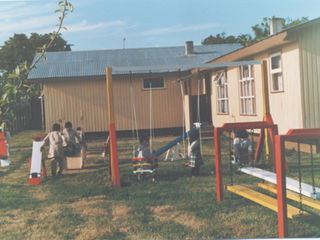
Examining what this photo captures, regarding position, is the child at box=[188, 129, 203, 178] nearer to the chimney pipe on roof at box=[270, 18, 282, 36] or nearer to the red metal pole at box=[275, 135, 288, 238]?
the red metal pole at box=[275, 135, 288, 238]

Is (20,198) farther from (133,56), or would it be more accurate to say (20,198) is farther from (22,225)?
(133,56)

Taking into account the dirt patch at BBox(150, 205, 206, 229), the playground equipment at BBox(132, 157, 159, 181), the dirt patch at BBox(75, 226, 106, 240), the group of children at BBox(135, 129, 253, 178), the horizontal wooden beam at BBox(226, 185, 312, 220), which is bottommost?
the dirt patch at BBox(75, 226, 106, 240)

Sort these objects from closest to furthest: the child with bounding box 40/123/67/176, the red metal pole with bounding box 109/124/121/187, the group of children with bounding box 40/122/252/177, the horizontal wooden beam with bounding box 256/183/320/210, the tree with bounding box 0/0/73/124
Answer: the tree with bounding box 0/0/73/124 → the horizontal wooden beam with bounding box 256/183/320/210 → the red metal pole with bounding box 109/124/121/187 → the group of children with bounding box 40/122/252/177 → the child with bounding box 40/123/67/176

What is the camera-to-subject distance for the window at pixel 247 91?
40.4 feet

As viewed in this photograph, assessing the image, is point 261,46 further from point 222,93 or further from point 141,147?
point 141,147

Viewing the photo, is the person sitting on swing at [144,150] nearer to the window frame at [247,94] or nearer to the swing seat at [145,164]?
the swing seat at [145,164]

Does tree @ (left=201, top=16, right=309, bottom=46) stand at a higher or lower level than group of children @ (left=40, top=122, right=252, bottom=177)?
higher

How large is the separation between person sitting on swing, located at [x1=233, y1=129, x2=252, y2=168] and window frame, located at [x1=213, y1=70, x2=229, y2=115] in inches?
288

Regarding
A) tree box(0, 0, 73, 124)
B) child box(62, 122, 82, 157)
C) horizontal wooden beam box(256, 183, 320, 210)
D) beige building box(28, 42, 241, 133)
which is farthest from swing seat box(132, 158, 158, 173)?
beige building box(28, 42, 241, 133)

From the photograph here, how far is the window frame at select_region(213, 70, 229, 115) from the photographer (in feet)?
47.2

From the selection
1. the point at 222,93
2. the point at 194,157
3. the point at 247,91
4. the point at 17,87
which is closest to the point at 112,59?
the point at 222,93

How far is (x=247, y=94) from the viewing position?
12.6 meters

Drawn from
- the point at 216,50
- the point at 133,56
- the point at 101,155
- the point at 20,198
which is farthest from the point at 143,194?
the point at 216,50

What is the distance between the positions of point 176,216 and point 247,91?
869cm
